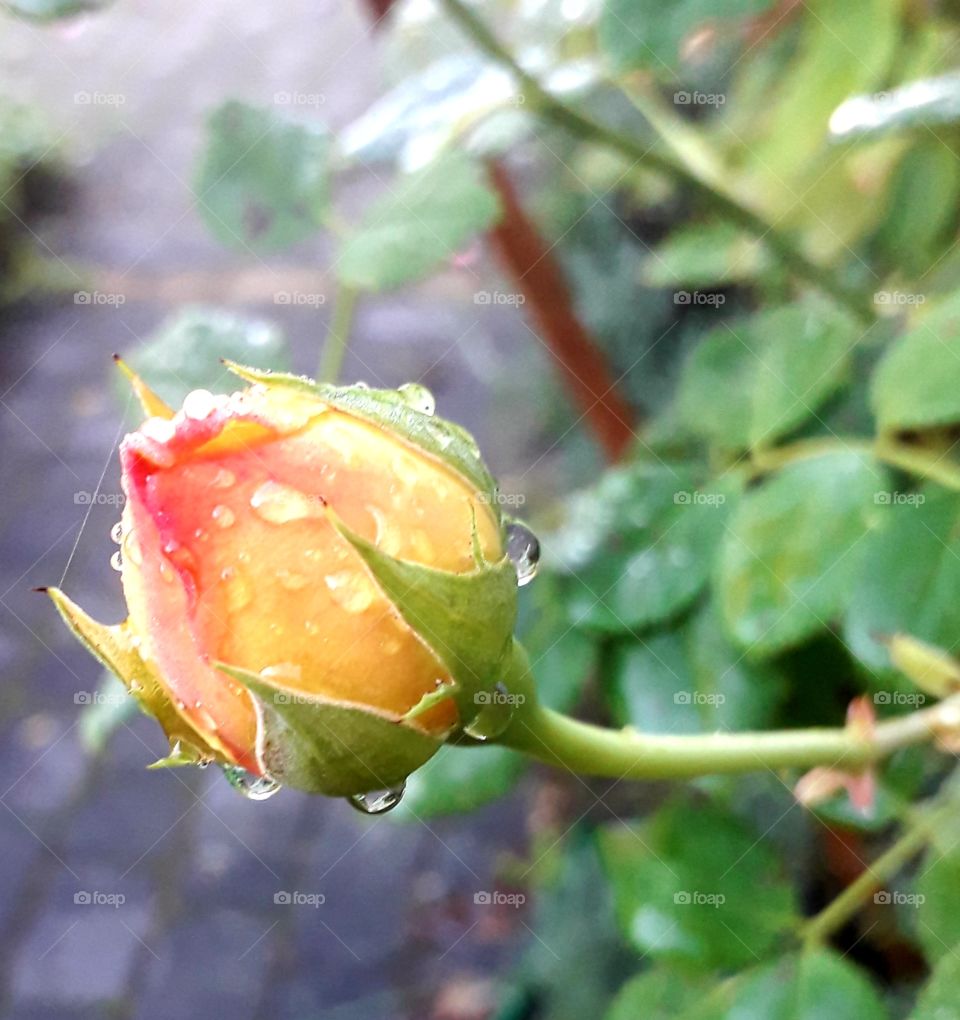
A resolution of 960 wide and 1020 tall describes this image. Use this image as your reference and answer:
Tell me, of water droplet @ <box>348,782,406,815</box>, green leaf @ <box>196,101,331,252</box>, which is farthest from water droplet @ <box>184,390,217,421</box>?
green leaf @ <box>196,101,331,252</box>

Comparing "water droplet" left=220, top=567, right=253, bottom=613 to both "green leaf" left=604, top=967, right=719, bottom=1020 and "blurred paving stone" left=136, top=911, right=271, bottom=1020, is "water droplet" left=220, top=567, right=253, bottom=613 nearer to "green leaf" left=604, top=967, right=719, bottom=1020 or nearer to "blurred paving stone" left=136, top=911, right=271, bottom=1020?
"green leaf" left=604, top=967, right=719, bottom=1020

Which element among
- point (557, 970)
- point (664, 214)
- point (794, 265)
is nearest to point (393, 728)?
point (794, 265)

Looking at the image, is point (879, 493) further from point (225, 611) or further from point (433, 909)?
point (433, 909)

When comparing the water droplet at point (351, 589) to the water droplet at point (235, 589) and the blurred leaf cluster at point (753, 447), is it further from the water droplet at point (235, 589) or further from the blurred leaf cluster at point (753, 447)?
the blurred leaf cluster at point (753, 447)

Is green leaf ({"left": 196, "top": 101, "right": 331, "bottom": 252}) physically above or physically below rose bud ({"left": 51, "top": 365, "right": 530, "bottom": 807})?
below

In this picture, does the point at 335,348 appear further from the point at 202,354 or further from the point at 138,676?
the point at 138,676

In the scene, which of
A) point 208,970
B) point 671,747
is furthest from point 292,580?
point 208,970
